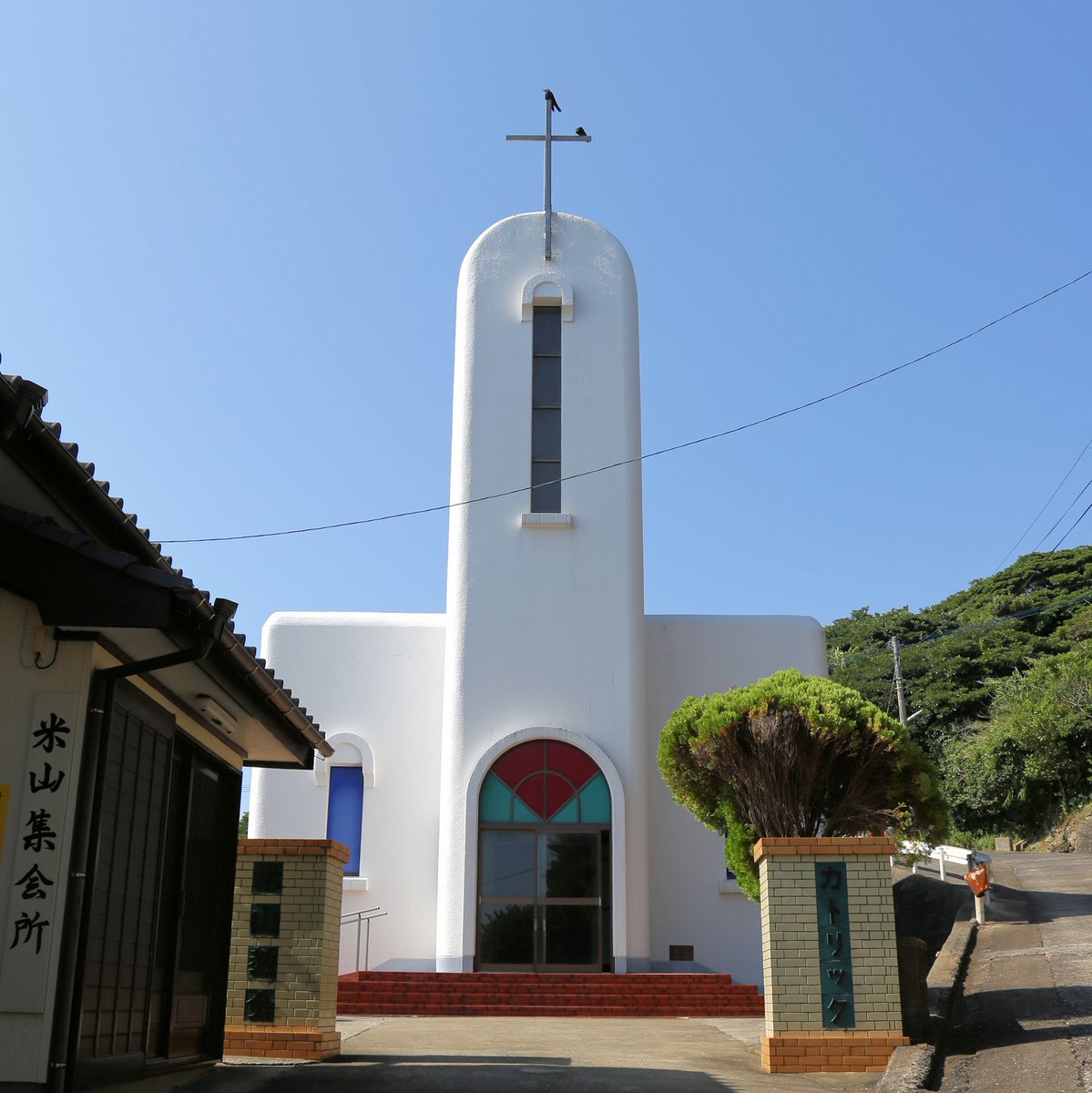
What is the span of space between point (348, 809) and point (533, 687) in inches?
143

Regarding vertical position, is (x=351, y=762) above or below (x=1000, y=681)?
below

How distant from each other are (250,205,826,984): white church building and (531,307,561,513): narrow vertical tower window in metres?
0.03

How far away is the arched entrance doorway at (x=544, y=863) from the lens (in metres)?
18.5

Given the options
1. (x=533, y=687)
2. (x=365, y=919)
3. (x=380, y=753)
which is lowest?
(x=365, y=919)

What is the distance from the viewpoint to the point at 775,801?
12922mm

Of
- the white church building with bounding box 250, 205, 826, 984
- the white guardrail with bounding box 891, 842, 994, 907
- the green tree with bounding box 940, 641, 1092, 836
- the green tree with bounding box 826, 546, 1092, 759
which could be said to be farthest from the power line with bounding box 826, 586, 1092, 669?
the white church building with bounding box 250, 205, 826, 984

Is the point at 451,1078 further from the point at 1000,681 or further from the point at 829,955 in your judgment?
the point at 1000,681

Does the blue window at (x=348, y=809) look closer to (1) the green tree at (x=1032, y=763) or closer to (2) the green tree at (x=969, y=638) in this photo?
(1) the green tree at (x=1032, y=763)

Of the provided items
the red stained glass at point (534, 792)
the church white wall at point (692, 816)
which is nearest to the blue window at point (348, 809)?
the red stained glass at point (534, 792)

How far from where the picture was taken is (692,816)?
2017 cm

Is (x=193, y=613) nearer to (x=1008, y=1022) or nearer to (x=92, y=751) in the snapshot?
(x=92, y=751)

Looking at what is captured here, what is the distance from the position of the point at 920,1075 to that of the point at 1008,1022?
65.4 inches

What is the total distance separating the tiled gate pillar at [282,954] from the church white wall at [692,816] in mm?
9856

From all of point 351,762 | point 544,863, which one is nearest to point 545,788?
point 544,863
